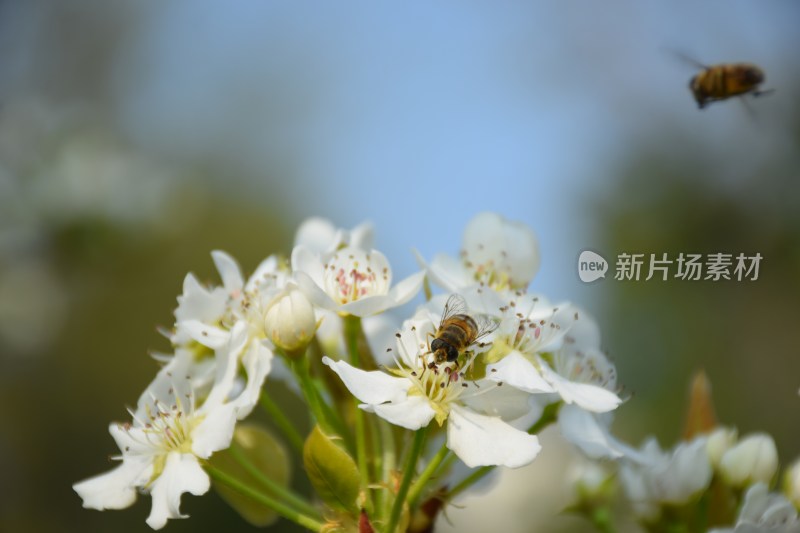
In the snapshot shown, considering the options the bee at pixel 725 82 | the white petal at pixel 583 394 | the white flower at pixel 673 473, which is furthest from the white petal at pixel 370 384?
the bee at pixel 725 82

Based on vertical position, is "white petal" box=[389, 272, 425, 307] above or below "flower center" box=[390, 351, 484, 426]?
above

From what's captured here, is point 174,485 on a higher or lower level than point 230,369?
lower

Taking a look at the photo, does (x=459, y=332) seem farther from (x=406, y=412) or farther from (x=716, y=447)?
(x=716, y=447)

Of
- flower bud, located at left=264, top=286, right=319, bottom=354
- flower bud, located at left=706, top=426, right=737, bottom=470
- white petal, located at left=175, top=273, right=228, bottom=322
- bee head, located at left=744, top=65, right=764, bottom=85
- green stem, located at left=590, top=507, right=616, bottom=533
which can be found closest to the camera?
flower bud, located at left=264, top=286, right=319, bottom=354

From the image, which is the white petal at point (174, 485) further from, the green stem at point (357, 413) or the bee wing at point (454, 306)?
the bee wing at point (454, 306)

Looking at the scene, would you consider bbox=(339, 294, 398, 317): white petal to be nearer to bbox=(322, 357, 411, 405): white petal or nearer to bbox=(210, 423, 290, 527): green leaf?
bbox=(322, 357, 411, 405): white petal

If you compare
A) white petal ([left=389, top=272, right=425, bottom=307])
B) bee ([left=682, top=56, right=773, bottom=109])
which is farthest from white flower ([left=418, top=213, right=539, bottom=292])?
bee ([left=682, top=56, right=773, bottom=109])

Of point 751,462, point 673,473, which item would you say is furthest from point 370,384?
point 751,462
